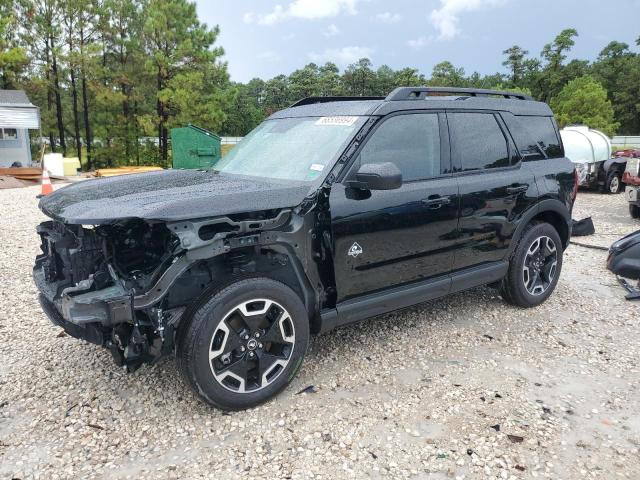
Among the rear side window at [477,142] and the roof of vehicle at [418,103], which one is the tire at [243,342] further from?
the rear side window at [477,142]

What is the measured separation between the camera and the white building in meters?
23.5

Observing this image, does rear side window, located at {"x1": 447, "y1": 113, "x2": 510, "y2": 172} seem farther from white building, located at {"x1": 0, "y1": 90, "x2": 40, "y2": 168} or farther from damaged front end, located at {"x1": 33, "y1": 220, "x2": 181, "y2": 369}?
white building, located at {"x1": 0, "y1": 90, "x2": 40, "y2": 168}

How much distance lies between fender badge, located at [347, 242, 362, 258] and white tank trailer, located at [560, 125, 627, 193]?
38.1 feet

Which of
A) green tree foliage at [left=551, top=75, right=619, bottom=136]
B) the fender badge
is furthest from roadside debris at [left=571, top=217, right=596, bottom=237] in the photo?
green tree foliage at [left=551, top=75, right=619, bottom=136]

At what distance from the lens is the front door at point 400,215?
331 centimetres

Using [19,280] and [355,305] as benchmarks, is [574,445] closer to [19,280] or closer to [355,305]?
[355,305]

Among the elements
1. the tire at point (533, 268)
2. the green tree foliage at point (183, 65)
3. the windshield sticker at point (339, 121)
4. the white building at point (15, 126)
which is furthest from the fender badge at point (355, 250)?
the white building at point (15, 126)

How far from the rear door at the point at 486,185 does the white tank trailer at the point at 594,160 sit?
9858 millimetres

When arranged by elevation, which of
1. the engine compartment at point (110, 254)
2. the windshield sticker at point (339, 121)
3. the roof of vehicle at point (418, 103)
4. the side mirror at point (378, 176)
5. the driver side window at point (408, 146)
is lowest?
the engine compartment at point (110, 254)

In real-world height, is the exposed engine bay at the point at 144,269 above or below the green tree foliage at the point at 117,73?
below

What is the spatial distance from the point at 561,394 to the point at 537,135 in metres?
2.57

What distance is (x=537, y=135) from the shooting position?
15.5 feet

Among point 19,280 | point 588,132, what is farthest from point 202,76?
point 19,280

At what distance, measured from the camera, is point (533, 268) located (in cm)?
476
